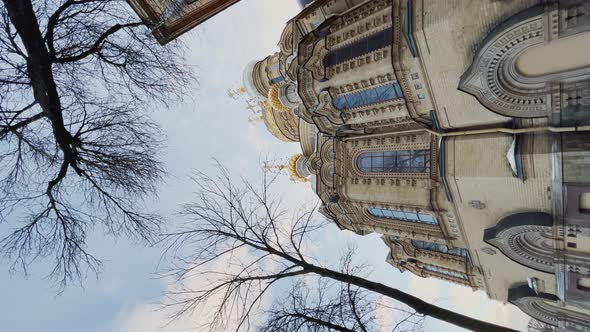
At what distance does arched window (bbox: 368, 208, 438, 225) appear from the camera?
1217 centimetres

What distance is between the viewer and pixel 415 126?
1166 cm

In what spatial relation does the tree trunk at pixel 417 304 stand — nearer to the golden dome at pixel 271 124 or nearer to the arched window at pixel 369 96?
the arched window at pixel 369 96

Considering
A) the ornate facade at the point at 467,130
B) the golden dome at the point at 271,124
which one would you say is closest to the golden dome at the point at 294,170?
the golden dome at the point at 271,124

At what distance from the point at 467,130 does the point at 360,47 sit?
4.43 meters

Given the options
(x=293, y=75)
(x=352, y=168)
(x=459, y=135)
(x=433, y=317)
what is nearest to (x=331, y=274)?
(x=433, y=317)

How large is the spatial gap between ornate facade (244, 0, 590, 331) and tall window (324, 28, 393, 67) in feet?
0.13

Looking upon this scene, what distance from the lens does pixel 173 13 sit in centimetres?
1014

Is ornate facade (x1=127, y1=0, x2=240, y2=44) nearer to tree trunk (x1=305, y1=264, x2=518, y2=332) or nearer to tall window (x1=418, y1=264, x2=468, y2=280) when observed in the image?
tree trunk (x1=305, y1=264, x2=518, y2=332)

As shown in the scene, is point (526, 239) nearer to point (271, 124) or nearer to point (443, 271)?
point (443, 271)

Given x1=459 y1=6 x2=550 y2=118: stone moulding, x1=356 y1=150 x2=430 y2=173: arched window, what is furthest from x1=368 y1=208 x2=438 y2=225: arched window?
x1=459 y1=6 x2=550 y2=118: stone moulding

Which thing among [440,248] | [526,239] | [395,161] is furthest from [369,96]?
[440,248]

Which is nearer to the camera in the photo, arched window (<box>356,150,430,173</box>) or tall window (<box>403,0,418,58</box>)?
tall window (<box>403,0,418,58</box>)

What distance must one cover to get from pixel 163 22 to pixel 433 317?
971 centimetres

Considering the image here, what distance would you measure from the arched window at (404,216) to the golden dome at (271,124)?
51.2 feet
